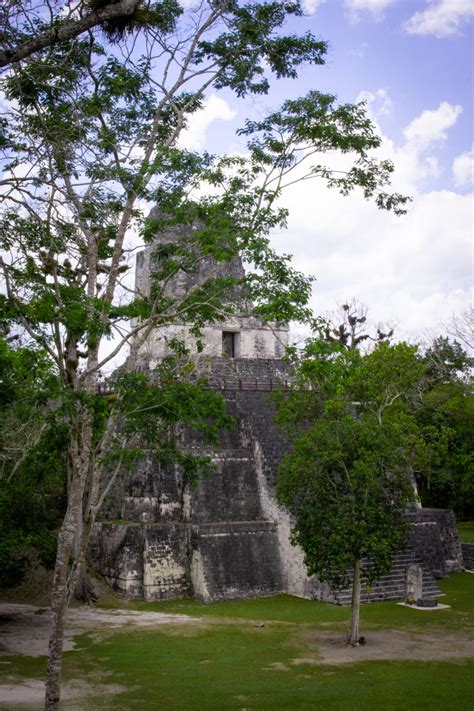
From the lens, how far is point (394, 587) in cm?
1441

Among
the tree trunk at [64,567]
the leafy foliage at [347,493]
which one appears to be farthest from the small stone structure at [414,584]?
the tree trunk at [64,567]

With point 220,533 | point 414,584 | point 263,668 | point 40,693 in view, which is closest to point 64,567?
point 40,693

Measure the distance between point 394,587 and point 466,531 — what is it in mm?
12452

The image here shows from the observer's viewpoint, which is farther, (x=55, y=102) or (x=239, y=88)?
(x=239, y=88)

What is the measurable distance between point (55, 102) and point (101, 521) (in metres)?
10.1

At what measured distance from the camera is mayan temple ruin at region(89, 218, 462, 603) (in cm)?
1466

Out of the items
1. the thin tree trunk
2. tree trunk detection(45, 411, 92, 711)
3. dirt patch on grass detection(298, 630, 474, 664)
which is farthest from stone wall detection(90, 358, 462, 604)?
the thin tree trunk

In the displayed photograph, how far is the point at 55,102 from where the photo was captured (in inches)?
344

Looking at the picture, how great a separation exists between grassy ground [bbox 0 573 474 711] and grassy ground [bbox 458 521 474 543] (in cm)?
1023

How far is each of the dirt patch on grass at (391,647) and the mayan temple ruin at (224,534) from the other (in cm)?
263

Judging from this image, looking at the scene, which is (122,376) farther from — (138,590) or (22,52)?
(138,590)

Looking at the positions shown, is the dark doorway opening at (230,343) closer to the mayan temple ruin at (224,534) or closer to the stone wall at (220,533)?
the mayan temple ruin at (224,534)

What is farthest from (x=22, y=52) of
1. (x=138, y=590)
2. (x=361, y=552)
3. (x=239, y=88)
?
(x=138, y=590)

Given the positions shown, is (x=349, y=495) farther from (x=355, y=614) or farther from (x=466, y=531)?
(x=466, y=531)
